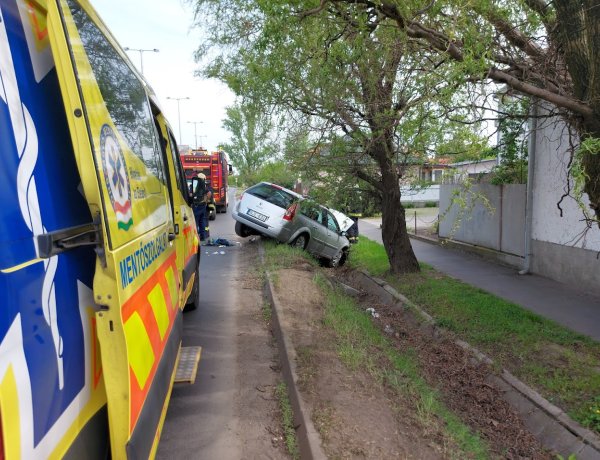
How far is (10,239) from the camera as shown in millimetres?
1428

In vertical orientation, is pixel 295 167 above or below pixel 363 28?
below

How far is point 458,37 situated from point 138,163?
9.93ft

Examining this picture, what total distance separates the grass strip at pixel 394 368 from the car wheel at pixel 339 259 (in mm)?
5817

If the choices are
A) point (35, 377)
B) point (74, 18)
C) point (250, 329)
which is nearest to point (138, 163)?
point (74, 18)

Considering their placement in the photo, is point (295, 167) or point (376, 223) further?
point (376, 223)

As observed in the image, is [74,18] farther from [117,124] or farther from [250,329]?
[250,329]

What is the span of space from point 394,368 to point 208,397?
1.92 m

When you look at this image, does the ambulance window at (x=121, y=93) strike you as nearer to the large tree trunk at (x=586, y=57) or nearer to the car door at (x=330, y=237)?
the large tree trunk at (x=586, y=57)

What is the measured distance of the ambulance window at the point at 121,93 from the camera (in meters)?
2.14

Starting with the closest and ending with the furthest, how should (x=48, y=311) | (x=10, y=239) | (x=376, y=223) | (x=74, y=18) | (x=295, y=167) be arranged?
(x=10, y=239), (x=48, y=311), (x=74, y=18), (x=295, y=167), (x=376, y=223)

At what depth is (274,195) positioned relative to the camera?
11.7m

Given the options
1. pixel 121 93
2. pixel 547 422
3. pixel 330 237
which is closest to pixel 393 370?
pixel 547 422

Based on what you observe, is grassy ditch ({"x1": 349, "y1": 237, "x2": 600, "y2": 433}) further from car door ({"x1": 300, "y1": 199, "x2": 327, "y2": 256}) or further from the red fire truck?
Answer: the red fire truck

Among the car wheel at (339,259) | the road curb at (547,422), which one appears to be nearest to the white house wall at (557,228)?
the road curb at (547,422)
